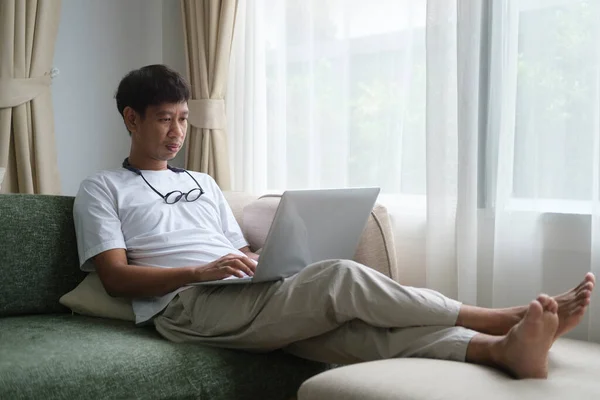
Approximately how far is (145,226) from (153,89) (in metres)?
0.43

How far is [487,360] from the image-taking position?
5.80 ft

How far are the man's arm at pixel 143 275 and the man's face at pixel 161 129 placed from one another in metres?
0.39

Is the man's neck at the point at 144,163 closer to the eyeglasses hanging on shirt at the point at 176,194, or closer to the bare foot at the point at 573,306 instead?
the eyeglasses hanging on shirt at the point at 176,194

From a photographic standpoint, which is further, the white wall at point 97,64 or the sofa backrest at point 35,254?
the white wall at point 97,64

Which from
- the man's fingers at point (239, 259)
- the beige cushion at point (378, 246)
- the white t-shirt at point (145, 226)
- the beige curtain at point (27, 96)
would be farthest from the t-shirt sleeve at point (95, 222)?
the beige curtain at point (27, 96)

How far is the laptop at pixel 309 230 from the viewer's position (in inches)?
75.4

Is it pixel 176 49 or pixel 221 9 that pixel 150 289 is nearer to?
pixel 221 9

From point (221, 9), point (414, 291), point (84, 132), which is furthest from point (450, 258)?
point (84, 132)

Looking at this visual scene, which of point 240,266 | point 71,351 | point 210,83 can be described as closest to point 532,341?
point 240,266

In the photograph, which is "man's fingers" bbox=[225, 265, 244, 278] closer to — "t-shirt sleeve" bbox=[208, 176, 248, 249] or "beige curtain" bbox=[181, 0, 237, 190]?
"t-shirt sleeve" bbox=[208, 176, 248, 249]

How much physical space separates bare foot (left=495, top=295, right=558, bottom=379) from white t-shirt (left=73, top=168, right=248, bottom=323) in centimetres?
94

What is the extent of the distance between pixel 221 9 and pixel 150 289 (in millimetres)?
1708

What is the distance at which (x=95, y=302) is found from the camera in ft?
7.50

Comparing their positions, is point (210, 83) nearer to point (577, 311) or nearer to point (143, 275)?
point (143, 275)
